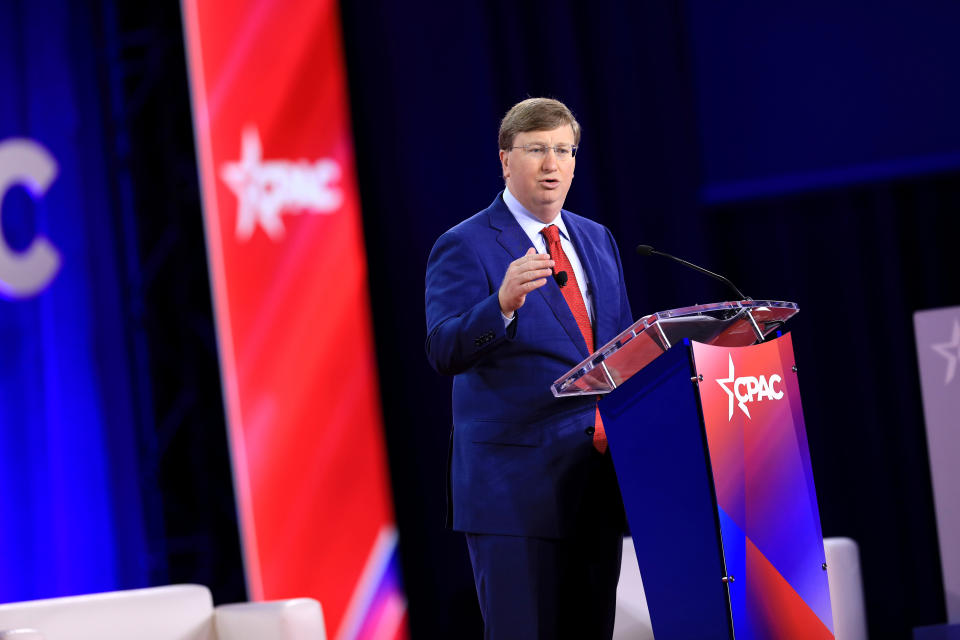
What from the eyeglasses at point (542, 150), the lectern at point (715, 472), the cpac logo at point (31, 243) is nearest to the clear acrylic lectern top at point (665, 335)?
the lectern at point (715, 472)

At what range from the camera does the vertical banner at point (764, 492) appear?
1757 millimetres

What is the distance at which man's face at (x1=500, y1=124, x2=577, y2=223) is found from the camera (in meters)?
2.27

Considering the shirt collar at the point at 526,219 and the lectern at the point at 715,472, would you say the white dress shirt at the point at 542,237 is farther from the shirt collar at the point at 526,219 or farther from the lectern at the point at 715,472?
the lectern at the point at 715,472

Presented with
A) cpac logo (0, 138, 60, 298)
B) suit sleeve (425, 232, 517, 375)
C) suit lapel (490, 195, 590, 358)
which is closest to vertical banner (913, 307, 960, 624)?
suit lapel (490, 195, 590, 358)

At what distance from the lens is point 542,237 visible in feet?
7.61

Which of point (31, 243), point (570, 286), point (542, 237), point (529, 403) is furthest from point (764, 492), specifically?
point (31, 243)

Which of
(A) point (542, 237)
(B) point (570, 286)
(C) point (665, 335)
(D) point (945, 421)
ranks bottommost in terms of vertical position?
(D) point (945, 421)

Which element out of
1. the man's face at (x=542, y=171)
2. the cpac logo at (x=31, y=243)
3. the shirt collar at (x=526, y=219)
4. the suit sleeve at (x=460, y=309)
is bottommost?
the suit sleeve at (x=460, y=309)

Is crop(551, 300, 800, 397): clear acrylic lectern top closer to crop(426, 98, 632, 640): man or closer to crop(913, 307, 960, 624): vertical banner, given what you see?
crop(426, 98, 632, 640): man

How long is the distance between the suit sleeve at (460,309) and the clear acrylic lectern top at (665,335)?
197mm

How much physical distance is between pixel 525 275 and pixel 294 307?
2.38m

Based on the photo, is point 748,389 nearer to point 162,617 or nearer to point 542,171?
point 542,171

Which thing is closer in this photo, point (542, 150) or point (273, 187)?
point (542, 150)

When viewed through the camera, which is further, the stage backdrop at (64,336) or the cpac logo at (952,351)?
the stage backdrop at (64,336)
